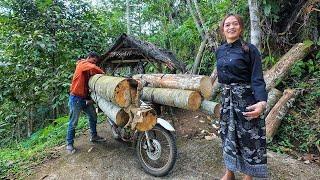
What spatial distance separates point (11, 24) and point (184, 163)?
8125mm

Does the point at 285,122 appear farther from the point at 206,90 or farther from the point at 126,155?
the point at 126,155

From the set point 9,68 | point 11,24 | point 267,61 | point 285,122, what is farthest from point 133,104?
point 11,24

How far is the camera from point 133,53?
8.77 m

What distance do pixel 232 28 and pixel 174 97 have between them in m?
1.55

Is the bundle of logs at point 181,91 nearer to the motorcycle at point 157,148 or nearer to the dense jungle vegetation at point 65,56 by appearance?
the motorcycle at point 157,148

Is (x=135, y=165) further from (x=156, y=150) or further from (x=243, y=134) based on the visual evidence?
(x=243, y=134)

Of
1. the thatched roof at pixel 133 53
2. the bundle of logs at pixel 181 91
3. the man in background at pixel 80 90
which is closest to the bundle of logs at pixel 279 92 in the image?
the bundle of logs at pixel 181 91

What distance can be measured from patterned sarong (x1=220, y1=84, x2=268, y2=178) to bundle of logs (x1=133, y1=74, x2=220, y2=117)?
0.66 m

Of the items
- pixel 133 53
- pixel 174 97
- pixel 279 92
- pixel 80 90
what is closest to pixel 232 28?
pixel 174 97

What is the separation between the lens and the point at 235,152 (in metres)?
3.72

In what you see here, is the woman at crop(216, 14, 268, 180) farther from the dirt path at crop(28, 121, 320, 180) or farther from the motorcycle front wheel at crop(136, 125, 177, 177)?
the motorcycle front wheel at crop(136, 125, 177, 177)

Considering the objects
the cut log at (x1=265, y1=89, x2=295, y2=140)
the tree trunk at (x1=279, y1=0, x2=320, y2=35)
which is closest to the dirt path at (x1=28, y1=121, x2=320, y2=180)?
the cut log at (x1=265, y1=89, x2=295, y2=140)

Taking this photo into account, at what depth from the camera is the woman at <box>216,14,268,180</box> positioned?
11.1 feet

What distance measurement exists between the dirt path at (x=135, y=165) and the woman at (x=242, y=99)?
0.96m
